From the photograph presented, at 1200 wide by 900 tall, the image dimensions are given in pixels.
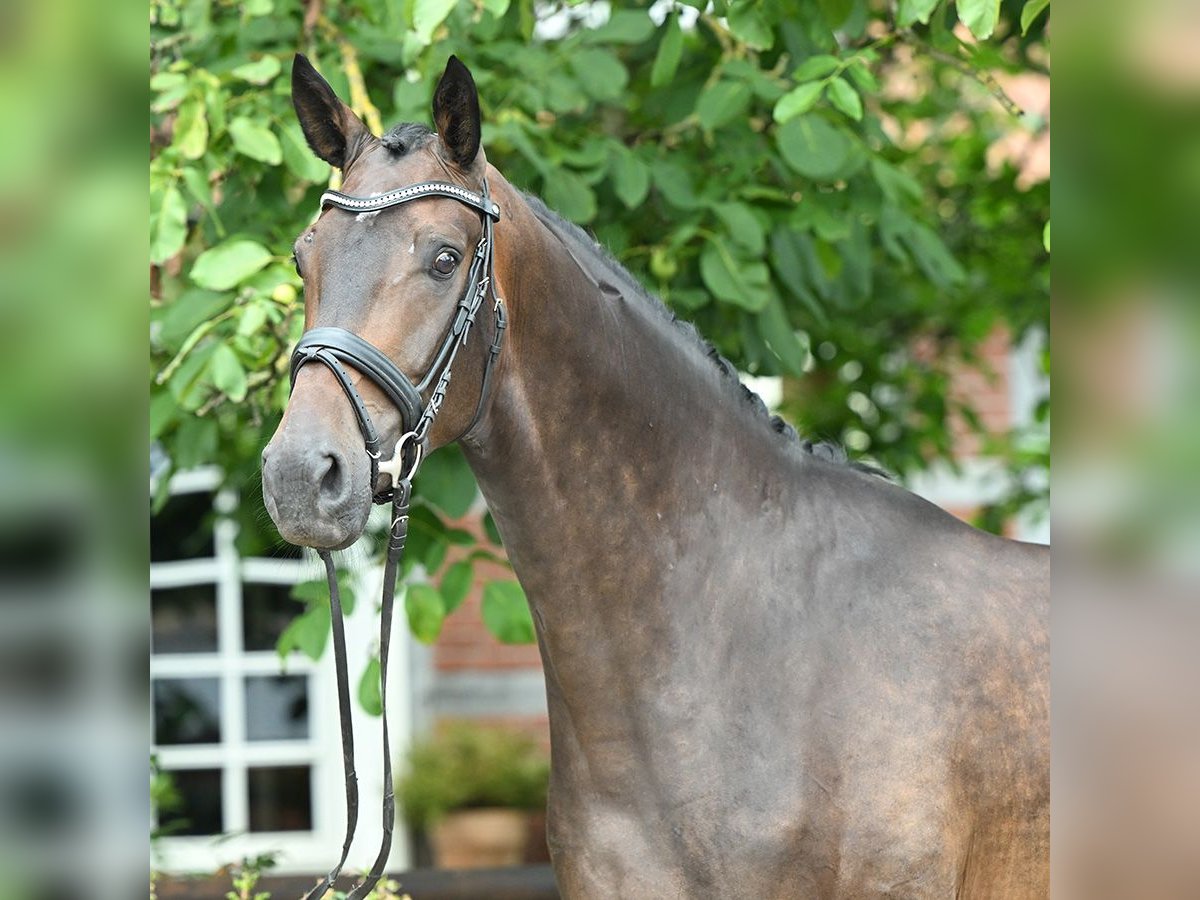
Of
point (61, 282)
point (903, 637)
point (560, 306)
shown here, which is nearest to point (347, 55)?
point (560, 306)

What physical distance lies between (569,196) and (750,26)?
2.32ft

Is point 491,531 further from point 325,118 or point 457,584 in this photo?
point 325,118

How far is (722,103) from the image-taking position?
11.9ft

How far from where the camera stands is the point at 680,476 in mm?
2578

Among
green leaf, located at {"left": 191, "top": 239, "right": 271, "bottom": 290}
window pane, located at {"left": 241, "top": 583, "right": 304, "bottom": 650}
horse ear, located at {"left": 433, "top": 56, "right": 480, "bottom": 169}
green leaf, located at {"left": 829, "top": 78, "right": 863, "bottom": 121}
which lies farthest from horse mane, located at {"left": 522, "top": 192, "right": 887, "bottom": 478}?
window pane, located at {"left": 241, "top": 583, "right": 304, "bottom": 650}

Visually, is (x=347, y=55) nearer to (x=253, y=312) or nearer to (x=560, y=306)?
(x=253, y=312)

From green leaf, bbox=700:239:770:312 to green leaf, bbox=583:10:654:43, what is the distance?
0.61 metres

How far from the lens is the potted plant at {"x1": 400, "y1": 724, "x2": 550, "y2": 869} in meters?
6.77

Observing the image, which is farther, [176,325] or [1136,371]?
[176,325]

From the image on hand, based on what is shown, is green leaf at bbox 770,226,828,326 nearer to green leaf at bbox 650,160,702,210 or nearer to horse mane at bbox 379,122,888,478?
green leaf at bbox 650,160,702,210

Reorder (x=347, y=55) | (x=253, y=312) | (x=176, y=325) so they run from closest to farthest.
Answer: (x=253, y=312), (x=176, y=325), (x=347, y=55)

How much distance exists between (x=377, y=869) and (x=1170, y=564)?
184 cm

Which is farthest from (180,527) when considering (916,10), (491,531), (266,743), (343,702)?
(916,10)

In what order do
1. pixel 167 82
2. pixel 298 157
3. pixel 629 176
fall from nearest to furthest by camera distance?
pixel 167 82 → pixel 298 157 → pixel 629 176
